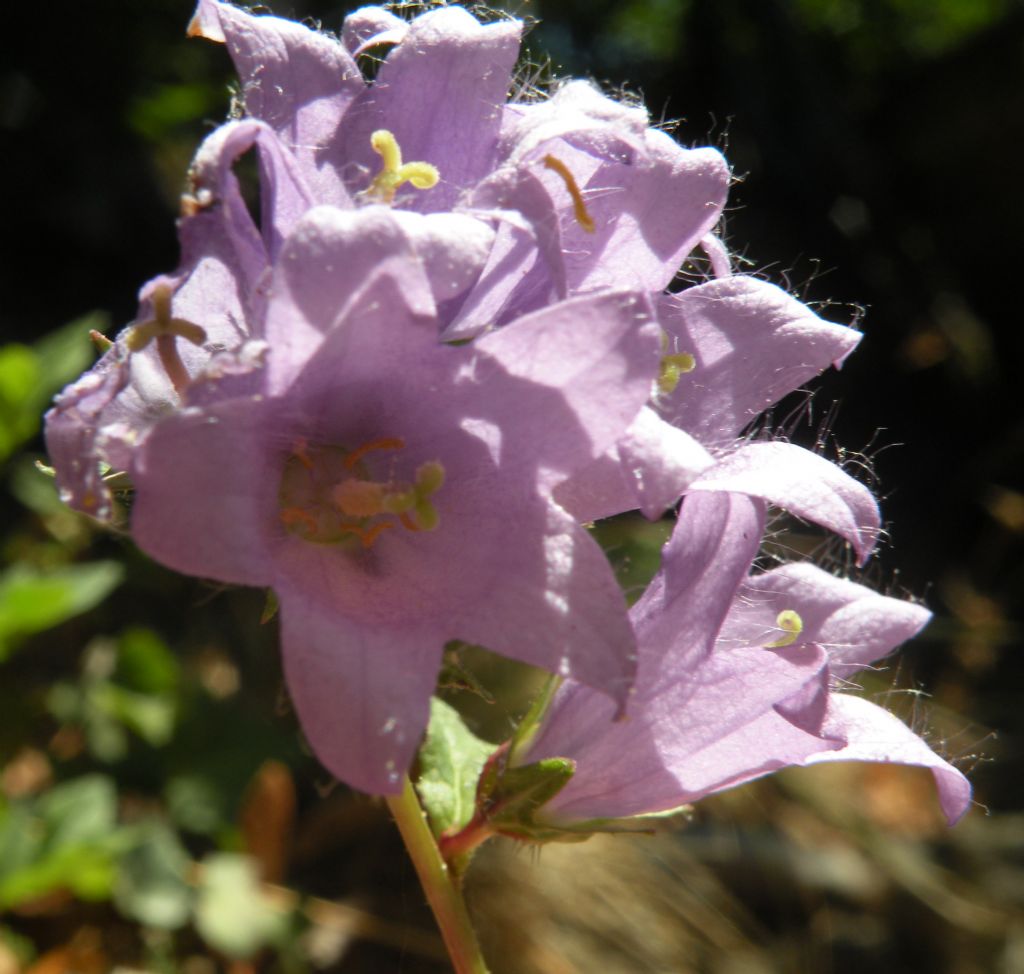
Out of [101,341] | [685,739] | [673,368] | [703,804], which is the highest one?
[673,368]

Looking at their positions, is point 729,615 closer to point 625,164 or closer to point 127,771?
point 625,164

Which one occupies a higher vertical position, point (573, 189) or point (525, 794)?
point (573, 189)

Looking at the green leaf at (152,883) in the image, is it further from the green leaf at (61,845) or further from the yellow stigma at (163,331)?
the yellow stigma at (163,331)

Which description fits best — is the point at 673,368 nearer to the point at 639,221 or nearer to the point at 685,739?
the point at 639,221

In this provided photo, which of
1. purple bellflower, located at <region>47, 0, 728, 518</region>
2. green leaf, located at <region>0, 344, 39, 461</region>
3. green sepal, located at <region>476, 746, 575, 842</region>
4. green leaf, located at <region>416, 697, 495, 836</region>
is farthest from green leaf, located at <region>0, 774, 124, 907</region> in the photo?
purple bellflower, located at <region>47, 0, 728, 518</region>

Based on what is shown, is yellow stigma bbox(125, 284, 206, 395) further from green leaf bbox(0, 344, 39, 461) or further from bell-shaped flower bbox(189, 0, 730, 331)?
green leaf bbox(0, 344, 39, 461)

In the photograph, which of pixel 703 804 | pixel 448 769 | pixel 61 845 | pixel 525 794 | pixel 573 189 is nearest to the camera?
pixel 573 189

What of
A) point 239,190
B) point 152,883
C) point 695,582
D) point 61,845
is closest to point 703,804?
point 152,883

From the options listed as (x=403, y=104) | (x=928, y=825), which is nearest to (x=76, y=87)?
(x=403, y=104)
